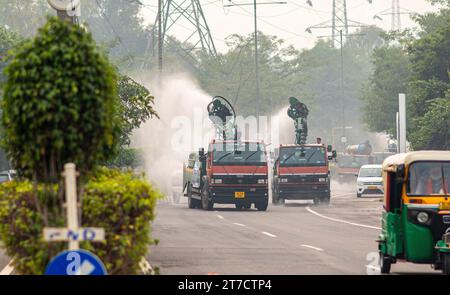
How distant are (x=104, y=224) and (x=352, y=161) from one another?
84.9m

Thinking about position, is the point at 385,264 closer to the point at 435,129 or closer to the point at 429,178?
the point at 429,178

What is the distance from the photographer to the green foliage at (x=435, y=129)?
57.9 m

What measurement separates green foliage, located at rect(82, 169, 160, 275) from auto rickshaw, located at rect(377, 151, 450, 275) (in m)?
6.68

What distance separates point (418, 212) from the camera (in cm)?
1964

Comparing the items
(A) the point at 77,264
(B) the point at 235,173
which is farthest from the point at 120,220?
(B) the point at 235,173

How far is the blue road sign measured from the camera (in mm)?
10359

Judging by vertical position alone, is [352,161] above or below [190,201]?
above

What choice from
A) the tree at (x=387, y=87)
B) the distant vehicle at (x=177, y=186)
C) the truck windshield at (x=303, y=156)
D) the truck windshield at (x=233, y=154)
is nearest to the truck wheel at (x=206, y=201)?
the truck windshield at (x=233, y=154)

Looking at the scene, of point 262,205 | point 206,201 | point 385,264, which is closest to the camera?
point 385,264

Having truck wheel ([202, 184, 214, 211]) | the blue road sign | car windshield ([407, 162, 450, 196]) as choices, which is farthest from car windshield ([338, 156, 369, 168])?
the blue road sign

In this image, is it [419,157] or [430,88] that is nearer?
[419,157]

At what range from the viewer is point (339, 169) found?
98.1 m

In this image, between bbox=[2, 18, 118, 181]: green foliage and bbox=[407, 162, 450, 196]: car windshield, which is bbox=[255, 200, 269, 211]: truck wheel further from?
bbox=[2, 18, 118, 181]: green foliage

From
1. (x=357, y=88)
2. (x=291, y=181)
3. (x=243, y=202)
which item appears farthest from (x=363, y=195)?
(x=357, y=88)
